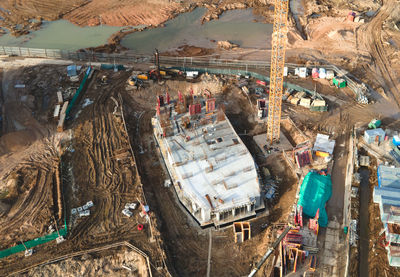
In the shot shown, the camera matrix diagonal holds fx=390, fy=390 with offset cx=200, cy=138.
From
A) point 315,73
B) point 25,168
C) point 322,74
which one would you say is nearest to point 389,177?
point 322,74

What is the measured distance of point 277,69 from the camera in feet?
140

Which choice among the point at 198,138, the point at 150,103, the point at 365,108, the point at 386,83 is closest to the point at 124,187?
the point at 198,138

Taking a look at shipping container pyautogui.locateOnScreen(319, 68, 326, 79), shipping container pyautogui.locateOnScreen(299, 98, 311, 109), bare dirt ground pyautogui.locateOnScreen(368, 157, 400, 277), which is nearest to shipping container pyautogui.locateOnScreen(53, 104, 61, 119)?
shipping container pyautogui.locateOnScreen(299, 98, 311, 109)

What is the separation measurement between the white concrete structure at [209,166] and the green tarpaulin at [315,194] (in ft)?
14.3

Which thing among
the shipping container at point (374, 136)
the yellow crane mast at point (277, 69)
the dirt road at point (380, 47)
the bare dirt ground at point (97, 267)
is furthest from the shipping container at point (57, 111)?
the dirt road at point (380, 47)

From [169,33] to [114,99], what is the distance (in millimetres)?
24861

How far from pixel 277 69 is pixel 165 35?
35974 mm

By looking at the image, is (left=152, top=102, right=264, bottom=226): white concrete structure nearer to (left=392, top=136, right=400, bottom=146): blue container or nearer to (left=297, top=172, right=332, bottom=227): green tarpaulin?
(left=297, top=172, right=332, bottom=227): green tarpaulin

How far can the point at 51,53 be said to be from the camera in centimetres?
6531

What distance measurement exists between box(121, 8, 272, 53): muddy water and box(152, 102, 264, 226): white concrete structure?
2529 centimetres

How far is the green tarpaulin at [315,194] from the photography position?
124 ft

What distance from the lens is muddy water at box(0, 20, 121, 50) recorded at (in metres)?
71.4

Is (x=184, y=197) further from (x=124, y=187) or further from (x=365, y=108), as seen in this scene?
(x=365, y=108)

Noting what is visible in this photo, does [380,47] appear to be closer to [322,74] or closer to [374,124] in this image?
[322,74]
